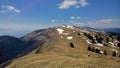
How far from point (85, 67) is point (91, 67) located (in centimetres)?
171

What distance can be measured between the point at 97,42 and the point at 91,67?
5259 inches

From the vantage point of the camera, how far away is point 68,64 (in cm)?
6016

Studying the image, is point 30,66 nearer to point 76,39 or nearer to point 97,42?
point 76,39

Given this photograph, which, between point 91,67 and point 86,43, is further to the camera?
point 86,43

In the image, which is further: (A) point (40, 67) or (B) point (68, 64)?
(A) point (40, 67)

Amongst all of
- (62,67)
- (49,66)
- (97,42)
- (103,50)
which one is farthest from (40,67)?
(97,42)

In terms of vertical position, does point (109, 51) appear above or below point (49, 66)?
below

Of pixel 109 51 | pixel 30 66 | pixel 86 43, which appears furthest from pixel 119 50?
pixel 30 66

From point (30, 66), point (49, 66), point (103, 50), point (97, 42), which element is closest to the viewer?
point (49, 66)

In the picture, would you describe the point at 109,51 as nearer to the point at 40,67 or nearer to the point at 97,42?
the point at 97,42

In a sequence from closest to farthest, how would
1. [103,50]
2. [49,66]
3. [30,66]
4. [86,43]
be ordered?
[49,66]
[30,66]
[103,50]
[86,43]

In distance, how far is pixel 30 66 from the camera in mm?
70125

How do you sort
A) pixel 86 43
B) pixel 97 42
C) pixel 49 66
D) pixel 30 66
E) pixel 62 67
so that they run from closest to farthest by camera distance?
pixel 62 67, pixel 49 66, pixel 30 66, pixel 86 43, pixel 97 42

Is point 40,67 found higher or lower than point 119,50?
higher
